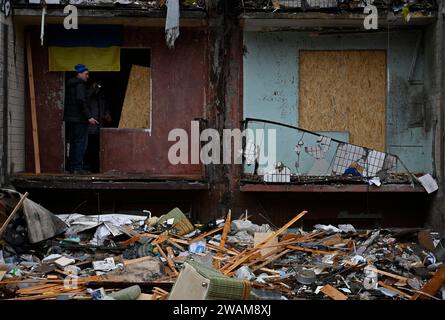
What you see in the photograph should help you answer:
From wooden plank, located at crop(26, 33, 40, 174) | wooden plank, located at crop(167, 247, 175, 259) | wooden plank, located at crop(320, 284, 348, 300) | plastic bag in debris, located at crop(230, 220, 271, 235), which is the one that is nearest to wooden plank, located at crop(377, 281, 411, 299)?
wooden plank, located at crop(320, 284, 348, 300)

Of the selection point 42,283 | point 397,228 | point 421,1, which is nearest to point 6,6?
point 42,283

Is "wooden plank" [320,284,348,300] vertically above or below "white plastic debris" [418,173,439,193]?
below

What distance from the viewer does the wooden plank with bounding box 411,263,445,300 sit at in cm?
875

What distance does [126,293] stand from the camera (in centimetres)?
801

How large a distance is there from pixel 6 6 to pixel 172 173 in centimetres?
503

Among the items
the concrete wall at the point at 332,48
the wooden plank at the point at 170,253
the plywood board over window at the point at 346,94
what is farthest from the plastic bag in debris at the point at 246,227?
the plywood board over window at the point at 346,94

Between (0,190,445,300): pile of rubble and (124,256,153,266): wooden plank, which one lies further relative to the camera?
(124,256,153,266): wooden plank

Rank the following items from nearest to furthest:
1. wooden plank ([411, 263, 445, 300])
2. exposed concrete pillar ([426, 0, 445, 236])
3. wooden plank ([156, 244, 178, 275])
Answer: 1. wooden plank ([411, 263, 445, 300])
2. wooden plank ([156, 244, 178, 275])
3. exposed concrete pillar ([426, 0, 445, 236])

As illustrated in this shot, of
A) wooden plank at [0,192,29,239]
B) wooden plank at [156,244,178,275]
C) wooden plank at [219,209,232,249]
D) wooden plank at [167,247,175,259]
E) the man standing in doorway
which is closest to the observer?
wooden plank at [156,244,178,275]

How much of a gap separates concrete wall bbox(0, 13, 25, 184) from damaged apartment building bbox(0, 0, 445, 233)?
44 mm

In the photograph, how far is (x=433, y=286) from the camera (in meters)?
8.88

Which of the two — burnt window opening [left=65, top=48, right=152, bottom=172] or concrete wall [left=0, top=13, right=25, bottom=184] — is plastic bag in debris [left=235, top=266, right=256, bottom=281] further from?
concrete wall [left=0, top=13, right=25, bottom=184]

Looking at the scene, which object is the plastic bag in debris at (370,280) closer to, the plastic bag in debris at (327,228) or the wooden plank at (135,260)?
the plastic bag in debris at (327,228)

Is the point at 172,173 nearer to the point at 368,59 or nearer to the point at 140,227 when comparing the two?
the point at 140,227
